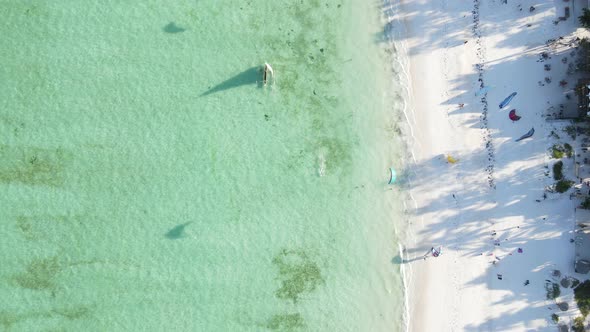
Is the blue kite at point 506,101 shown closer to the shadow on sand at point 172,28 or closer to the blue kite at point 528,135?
the blue kite at point 528,135

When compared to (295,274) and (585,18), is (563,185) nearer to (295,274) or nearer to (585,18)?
(585,18)

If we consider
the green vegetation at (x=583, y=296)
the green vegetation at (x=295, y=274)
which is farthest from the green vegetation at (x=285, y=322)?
the green vegetation at (x=583, y=296)

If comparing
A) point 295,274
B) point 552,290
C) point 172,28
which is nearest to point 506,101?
point 552,290

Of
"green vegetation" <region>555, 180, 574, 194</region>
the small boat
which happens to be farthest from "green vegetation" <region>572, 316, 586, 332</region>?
the small boat

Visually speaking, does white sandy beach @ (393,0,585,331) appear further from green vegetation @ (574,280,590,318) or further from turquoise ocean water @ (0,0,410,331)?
turquoise ocean water @ (0,0,410,331)

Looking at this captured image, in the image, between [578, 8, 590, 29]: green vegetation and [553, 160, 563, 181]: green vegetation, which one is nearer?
[578, 8, 590, 29]: green vegetation

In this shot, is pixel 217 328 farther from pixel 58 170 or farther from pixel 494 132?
pixel 494 132
